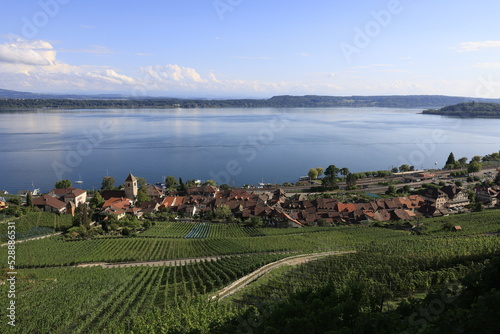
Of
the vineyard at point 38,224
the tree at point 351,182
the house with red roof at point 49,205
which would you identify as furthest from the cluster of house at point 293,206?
the tree at point 351,182

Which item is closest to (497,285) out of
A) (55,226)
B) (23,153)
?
(55,226)

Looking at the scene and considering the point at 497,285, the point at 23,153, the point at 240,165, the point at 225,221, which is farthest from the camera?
the point at 23,153

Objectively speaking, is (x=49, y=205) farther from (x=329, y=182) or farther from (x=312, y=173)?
(x=312, y=173)

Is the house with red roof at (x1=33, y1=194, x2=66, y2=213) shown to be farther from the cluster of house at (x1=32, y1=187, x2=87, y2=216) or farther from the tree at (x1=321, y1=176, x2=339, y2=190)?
the tree at (x1=321, y1=176, x2=339, y2=190)

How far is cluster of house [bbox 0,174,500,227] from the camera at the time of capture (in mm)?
32500

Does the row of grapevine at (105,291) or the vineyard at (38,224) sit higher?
the row of grapevine at (105,291)

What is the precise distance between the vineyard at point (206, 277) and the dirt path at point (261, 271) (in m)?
0.48

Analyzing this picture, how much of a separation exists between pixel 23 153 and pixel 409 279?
250 ft

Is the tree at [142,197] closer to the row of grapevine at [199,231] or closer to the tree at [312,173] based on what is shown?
the row of grapevine at [199,231]

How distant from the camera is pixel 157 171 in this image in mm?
56875

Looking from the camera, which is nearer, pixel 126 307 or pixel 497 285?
pixel 497 285

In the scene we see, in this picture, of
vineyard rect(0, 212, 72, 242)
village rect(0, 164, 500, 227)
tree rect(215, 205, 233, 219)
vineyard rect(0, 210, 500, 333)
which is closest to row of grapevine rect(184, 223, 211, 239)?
vineyard rect(0, 210, 500, 333)

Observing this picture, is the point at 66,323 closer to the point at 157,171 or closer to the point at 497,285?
the point at 497,285

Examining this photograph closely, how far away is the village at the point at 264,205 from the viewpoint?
32.2 metres
